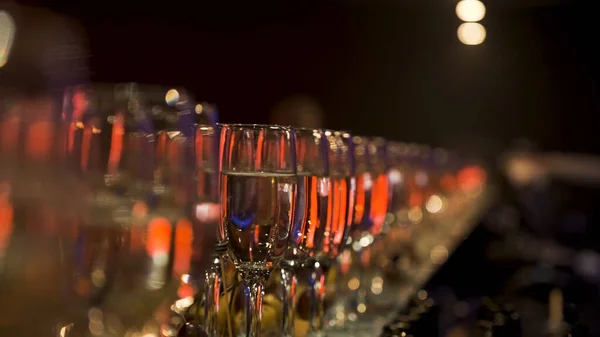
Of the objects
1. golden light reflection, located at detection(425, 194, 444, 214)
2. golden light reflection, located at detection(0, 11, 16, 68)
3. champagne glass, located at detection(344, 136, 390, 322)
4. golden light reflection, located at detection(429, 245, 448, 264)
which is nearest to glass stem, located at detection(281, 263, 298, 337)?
champagne glass, located at detection(344, 136, 390, 322)

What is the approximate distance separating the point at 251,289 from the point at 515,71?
31.2 ft

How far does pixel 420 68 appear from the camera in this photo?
944cm

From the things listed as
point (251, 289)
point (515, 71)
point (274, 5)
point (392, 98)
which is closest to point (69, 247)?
point (251, 289)

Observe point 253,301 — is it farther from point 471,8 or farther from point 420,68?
point 420,68

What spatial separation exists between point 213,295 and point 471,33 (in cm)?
865

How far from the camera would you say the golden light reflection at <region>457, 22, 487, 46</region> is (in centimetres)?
888

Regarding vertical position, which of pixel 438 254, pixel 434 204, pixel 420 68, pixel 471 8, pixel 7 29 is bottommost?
pixel 438 254

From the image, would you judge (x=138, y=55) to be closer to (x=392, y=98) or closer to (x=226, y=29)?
(x=226, y=29)

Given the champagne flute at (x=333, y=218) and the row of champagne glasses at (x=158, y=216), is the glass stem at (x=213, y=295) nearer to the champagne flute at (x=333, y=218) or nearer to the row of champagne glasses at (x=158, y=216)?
the row of champagne glasses at (x=158, y=216)

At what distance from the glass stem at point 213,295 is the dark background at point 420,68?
5.99 metres

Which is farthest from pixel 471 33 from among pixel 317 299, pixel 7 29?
pixel 317 299

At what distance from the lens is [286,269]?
901mm

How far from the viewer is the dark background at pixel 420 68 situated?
752 cm

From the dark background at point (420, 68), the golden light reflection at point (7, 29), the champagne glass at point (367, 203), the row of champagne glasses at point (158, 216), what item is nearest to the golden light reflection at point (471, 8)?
the dark background at point (420, 68)
